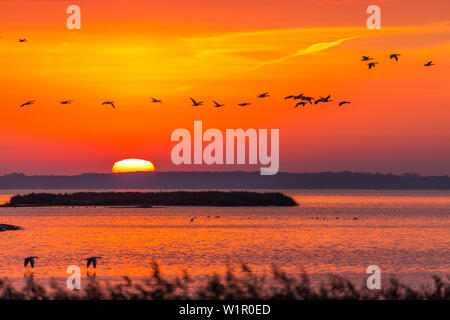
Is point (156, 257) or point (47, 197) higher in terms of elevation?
point (47, 197)

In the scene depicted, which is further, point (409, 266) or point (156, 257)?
point (156, 257)

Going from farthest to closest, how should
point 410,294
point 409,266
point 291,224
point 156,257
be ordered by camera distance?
point 291,224 < point 156,257 < point 409,266 < point 410,294

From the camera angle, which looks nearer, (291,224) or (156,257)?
(156,257)
